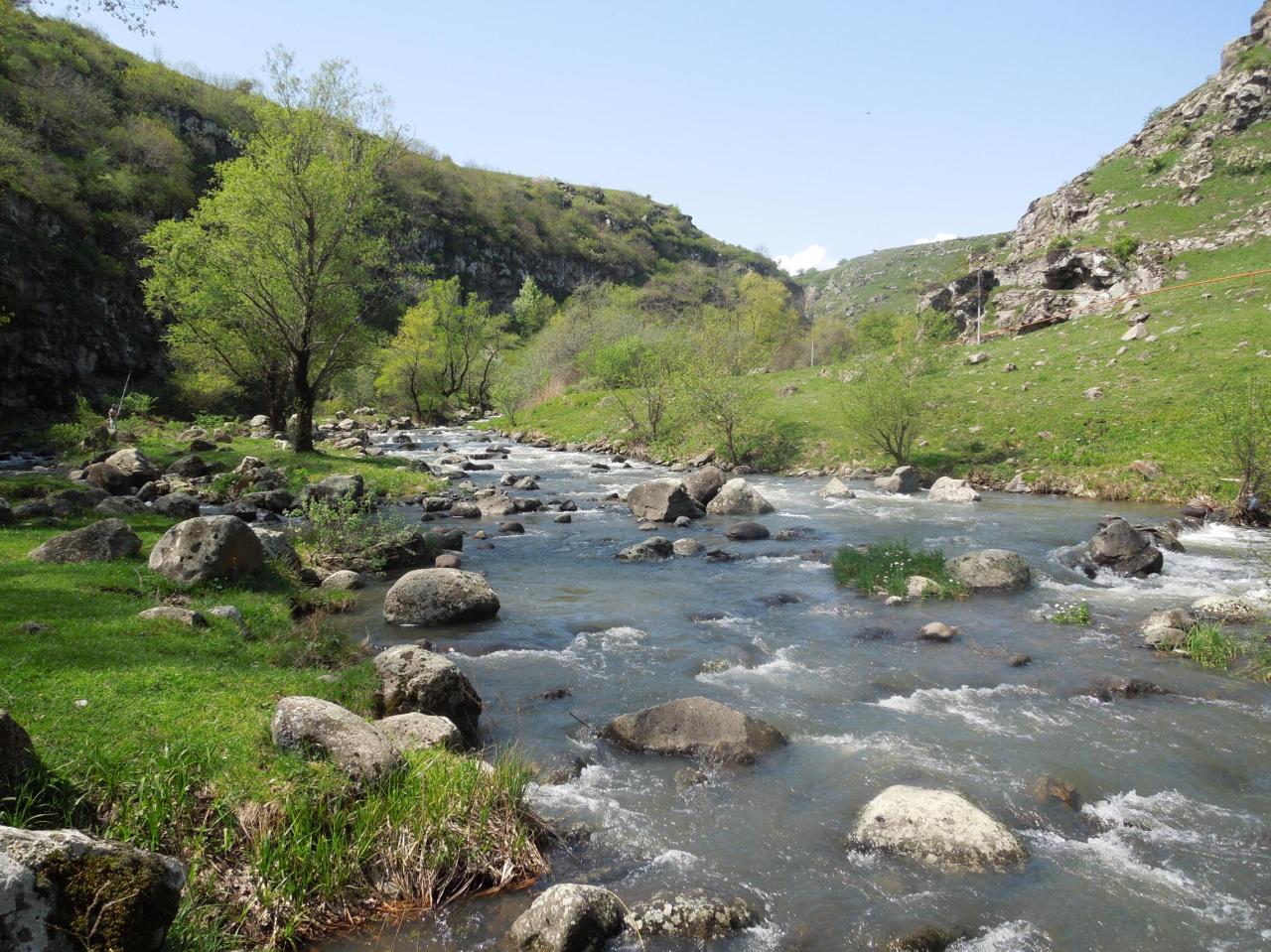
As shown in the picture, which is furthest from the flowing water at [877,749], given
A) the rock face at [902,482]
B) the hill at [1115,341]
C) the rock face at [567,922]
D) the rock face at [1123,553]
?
the hill at [1115,341]

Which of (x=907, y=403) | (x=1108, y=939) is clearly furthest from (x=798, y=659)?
(x=907, y=403)

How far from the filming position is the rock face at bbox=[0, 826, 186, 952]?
3.75 metres

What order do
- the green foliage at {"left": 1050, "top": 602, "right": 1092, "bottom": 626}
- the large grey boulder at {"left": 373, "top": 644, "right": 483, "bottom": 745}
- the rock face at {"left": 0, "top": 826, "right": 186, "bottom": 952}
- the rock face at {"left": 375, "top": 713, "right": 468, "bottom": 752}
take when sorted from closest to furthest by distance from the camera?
1. the rock face at {"left": 0, "top": 826, "right": 186, "bottom": 952}
2. the rock face at {"left": 375, "top": 713, "right": 468, "bottom": 752}
3. the large grey boulder at {"left": 373, "top": 644, "right": 483, "bottom": 745}
4. the green foliage at {"left": 1050, "top": 602, "right": 1092, "bottom": 626}

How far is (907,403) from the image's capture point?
32.7 m

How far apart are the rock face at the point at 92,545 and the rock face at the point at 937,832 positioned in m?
14.9

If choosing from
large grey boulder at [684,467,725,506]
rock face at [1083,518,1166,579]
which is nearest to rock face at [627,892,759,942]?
rock face at [1083,518,1166,579]

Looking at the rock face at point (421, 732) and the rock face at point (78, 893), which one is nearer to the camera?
the rock face at point (78, 893)

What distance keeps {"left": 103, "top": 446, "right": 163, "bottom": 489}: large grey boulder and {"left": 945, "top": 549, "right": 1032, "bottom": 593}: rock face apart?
27162mm

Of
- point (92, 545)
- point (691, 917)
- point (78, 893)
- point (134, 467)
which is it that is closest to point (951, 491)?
point (691, 917)

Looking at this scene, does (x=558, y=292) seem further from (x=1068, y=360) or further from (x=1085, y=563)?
(x=1085, y=563)

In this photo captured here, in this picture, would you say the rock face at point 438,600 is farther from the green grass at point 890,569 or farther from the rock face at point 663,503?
the rock face at point 663,503

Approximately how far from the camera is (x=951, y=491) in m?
28.2

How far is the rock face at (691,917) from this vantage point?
5973mm

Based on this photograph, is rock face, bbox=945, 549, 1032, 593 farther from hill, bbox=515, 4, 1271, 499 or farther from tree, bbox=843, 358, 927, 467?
tree, bbox=843, 358, 927, 467
